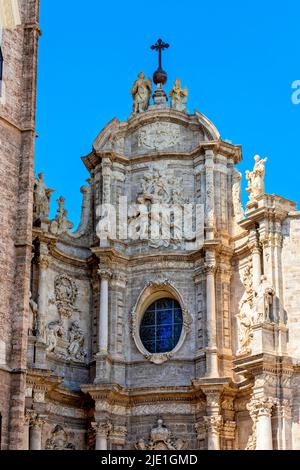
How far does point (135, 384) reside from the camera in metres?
30.4

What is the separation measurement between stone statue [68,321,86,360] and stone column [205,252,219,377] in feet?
11.2

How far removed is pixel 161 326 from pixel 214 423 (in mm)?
3465

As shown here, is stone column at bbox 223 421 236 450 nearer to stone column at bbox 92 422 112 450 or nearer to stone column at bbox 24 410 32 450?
stone column at bbox 92 422 112 450

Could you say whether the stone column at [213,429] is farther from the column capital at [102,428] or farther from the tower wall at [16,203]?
the tower wall at [16,203]

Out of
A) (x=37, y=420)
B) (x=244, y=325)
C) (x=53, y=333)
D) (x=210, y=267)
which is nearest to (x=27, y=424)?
(x=37, y=420)

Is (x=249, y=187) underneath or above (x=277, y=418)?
above

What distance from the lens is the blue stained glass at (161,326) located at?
3089 cm

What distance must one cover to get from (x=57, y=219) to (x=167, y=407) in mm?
5834

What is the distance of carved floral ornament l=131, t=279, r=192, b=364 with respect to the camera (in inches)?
1196

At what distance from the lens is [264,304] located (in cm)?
2853
